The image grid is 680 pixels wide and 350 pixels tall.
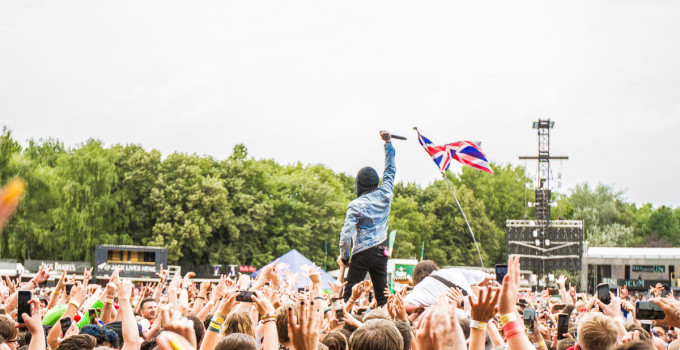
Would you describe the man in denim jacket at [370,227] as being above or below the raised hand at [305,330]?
above

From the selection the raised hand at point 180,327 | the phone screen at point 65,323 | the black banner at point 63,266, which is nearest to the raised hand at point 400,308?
the phone screen at point 65,323

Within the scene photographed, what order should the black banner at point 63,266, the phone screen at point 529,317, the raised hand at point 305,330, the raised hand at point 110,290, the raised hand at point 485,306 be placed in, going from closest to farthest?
the raised hand at point 485,306
the raised hand at point 305,330
the phone screen at point 529,317
the raised hand at point 110,290
the black banner at point 63,266

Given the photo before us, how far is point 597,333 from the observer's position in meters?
3.91

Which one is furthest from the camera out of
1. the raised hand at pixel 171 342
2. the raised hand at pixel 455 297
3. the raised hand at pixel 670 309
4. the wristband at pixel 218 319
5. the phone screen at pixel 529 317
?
the phone screen at pixel 529 317

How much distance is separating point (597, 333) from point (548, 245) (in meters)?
37.8

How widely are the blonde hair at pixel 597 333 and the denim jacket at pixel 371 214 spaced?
4062mm

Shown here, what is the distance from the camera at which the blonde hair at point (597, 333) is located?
3893 millimetres

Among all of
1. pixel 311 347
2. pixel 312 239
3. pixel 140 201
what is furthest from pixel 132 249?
pixel 311 347

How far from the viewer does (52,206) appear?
1906 inches

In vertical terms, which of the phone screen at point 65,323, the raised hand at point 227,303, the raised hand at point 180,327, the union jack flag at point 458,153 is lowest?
the phone screen at point 65,323

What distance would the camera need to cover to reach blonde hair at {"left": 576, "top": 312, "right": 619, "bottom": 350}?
→ 12.8 feet

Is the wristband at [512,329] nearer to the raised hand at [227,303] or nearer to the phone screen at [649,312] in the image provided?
the phone screen at [649,312]

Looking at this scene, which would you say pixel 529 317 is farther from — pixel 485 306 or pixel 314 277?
pixel 485 306

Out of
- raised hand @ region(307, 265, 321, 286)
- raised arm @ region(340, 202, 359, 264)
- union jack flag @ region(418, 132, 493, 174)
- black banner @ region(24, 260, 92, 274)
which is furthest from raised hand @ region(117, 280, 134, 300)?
black banner @ region(24, 260, 92, 274)
